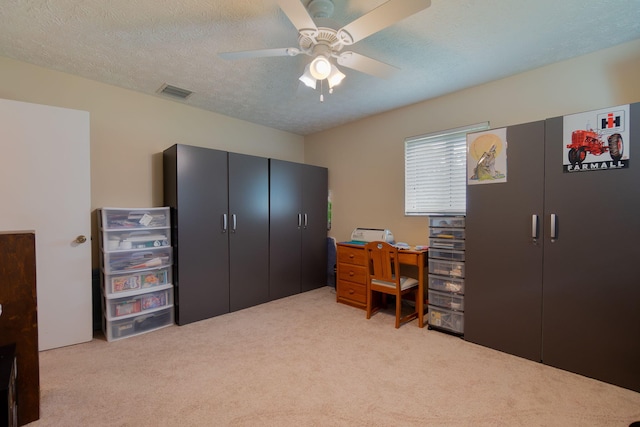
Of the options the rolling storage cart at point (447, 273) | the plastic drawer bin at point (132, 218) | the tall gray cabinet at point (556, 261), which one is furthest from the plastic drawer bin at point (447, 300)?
the plastic drawer bin at point (132, 218)

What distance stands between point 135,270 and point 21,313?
3.94ft

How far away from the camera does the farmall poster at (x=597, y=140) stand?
1.92 metres

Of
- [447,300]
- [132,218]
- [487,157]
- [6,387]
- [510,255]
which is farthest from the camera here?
[132,218]

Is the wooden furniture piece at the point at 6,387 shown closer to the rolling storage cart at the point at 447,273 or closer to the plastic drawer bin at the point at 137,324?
the plastic drawer bin at the point at 137,324

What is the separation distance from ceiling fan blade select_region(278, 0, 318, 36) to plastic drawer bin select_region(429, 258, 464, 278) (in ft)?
7.62

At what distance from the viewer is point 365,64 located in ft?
6.52

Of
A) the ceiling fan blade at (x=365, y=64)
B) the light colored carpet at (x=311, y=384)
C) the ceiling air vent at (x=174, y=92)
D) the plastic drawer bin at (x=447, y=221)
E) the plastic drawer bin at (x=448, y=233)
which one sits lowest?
the light colored carpet at (x=311, y=384)

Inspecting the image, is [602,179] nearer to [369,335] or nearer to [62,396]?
[369,335]

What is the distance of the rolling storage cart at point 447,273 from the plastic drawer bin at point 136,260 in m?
2.81

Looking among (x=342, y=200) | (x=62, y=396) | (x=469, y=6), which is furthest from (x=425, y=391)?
(x=342, y=200)

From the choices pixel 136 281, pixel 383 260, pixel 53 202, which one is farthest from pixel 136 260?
pixel 383 260

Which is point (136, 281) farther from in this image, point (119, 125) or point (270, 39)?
point (270, 39)

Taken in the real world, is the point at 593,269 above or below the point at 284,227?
below

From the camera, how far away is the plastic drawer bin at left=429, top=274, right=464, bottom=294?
8.86ft
